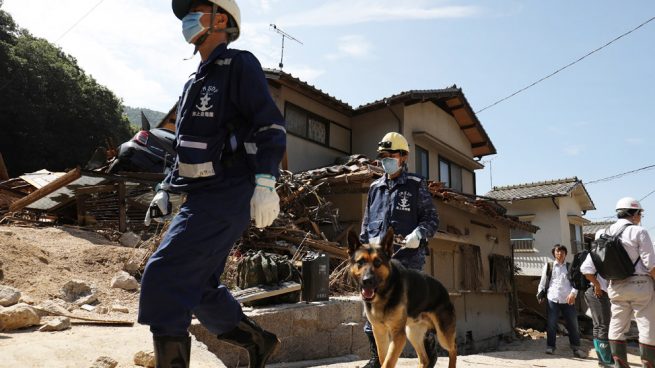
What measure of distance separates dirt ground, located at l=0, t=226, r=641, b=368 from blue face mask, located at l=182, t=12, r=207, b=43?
2.48m

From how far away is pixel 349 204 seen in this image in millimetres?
11477

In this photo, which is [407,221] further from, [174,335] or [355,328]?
[174,335]

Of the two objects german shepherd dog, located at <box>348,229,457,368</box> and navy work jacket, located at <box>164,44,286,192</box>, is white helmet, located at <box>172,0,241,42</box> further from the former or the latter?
german shepherd dog, located at <box>348,229,457,368</box>

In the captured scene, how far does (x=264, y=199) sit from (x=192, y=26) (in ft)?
3.83

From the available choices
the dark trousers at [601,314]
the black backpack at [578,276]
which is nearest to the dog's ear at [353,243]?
the dark trousers at [601,314]

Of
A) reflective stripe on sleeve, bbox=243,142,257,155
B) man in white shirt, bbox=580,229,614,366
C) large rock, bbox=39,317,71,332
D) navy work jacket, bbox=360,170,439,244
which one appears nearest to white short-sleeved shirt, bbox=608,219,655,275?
man in white shirt, bbox=580,229,614,366

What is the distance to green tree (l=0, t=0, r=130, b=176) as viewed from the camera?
2389cm

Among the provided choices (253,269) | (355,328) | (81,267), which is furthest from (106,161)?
(355,328)

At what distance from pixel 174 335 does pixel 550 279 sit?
10966mm

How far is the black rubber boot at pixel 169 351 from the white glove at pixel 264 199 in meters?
0.74


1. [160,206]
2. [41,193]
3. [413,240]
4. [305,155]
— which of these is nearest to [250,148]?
[160,206]

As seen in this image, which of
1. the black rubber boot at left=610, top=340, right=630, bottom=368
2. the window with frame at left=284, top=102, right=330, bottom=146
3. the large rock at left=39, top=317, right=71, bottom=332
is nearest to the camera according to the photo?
the large rock at left=39, top=317, right=71, bottom=332

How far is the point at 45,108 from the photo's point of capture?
24656mm

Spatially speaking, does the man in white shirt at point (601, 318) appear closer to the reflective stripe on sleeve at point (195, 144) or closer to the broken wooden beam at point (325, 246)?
the broken wooden beam at point (325, 246)
